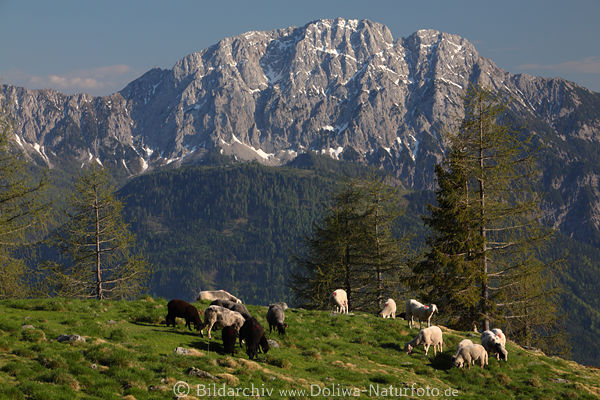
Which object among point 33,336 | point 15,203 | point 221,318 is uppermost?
point 15,203

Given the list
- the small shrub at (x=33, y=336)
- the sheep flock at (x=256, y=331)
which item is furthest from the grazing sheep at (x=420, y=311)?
the small shrub at (x=33, y=336)

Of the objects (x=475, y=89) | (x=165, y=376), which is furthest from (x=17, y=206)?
(x=475, y=89)

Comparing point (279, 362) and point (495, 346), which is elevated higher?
point (279, 362)

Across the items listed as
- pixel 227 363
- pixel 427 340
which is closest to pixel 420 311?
pixel 427 340

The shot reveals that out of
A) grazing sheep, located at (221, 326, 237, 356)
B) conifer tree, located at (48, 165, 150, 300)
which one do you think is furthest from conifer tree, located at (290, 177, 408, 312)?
grazing sheep, located at (221, 326, 237, 356)

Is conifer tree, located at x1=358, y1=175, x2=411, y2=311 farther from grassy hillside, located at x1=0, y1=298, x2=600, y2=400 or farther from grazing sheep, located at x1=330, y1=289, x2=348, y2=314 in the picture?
grassy hillside, located at x1=0, y1=298, x2=600, y2=400

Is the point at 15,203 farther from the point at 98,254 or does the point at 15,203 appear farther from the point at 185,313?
the point at 185,313

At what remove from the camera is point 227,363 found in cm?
2030

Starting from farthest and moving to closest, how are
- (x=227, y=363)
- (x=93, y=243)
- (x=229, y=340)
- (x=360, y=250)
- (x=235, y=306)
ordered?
1. (x=360, y=250)
2. (x=93, y=243)
3. (x=235, y=306)
4. (x=229, y=340)
5. (x=227, y=363)

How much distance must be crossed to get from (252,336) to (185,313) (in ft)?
14.4

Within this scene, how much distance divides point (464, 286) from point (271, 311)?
17276 mm

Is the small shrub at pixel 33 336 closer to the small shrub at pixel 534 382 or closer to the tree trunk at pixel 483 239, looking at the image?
the small shrub at pixel 534 382

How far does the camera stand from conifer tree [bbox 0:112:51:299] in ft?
110

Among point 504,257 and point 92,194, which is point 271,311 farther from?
point 92,194
